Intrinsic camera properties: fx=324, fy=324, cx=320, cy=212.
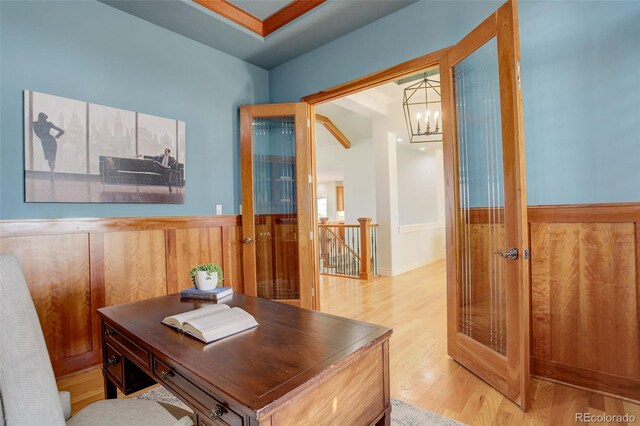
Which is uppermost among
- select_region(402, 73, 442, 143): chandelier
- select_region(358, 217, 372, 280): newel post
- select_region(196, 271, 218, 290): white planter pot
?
select_region(402, 73, 442, 143): chandelier

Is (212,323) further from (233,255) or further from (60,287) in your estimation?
(233,255)

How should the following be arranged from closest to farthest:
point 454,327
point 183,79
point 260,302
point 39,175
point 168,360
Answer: point 168,360 → point 260,302 → point 39,175 → point 454,327 → point 183,79

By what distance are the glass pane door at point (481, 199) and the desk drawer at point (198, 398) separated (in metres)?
1.78

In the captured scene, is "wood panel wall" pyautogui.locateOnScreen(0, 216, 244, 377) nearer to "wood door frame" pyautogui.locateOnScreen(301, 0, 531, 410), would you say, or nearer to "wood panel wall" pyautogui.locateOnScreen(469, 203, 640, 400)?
"wood door frame" pyautogui.locateOnScreen(301, 0, 531, 410)

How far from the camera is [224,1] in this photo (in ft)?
9.23

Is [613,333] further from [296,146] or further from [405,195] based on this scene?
[405,195]

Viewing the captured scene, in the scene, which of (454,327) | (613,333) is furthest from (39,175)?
(613,333)

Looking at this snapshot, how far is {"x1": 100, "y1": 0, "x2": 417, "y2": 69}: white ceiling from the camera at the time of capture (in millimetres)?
2648

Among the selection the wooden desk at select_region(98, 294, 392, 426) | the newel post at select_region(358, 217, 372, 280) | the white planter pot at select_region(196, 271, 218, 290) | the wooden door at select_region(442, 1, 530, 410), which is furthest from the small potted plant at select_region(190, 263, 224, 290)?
the newel post at select_region(358, 217, 372, 280)

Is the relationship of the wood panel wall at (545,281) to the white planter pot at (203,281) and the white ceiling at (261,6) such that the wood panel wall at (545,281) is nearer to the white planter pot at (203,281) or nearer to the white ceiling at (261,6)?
the white planter pot at (203,281)

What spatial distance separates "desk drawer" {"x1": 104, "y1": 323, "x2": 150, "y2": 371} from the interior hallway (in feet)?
4.81

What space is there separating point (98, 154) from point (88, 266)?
862 millimetres

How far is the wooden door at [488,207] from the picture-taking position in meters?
1.82

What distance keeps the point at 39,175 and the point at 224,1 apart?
201cm
